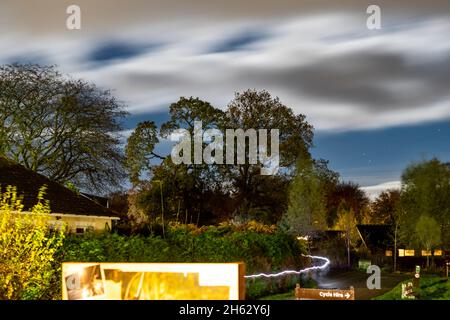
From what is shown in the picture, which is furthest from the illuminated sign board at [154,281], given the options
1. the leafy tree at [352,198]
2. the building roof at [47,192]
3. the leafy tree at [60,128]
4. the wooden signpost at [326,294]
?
the leafy tree at [352,198]

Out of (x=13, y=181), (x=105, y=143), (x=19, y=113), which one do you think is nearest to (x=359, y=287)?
(x=13, y=181)

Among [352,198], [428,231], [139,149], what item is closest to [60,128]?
[139,149]

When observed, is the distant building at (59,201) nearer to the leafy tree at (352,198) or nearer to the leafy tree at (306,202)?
the leafy tree at (306,202)

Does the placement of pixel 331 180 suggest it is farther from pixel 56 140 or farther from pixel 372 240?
pixel 56 140

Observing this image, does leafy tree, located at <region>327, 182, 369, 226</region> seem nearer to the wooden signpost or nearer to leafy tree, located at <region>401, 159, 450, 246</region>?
leafy tree, located at <region>401, 159, 450, 246</region>

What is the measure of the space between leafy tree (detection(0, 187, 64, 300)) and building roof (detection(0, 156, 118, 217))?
336 inches

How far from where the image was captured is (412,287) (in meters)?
25.3

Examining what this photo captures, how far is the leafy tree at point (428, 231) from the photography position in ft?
164

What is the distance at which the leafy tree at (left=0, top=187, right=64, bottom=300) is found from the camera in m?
16.9

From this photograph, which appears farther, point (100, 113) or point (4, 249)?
point (100, 113)

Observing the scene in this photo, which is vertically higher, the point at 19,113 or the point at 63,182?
the point at 19,113

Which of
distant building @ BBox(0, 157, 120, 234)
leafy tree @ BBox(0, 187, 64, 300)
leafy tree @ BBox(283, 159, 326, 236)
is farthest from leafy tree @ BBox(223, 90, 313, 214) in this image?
leafy tree @ BBox(0, 187, 64, 300)
